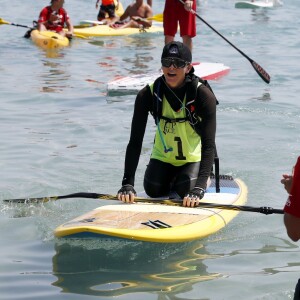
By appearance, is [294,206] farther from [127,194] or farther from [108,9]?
[108,9]

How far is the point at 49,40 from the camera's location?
621 inches

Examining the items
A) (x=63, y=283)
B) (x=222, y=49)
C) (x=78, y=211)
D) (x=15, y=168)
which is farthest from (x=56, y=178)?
(x=222, y=49)

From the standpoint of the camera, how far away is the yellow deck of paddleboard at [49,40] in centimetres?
1581

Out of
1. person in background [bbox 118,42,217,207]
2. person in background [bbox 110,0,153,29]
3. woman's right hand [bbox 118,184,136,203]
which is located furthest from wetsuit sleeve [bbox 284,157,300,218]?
person in background [bbox 110,0,153,29]

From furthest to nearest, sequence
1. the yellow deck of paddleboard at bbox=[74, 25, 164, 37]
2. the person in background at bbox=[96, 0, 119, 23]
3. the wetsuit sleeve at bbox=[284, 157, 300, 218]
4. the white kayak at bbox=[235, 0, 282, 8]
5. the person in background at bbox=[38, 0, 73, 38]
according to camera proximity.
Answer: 1. the white kayak at bbox=[235, 0, 282, 8]
2. the person in background at bbox=[96, 0, 119, 23]
3. the yellow deck of paddleboard at bbox=[74, 25, 164, 37]
4. the person in background at bbox=[38, 0, 73, 38]
5. the wetsuit sleeve at bbox=[284, 157, 300, 218]

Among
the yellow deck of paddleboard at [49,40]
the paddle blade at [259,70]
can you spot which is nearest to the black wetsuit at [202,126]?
the paddle blade at [259,70]

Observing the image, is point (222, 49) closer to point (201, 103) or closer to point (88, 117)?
point (88, 117)

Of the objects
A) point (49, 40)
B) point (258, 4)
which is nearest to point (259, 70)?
point (49, 40)

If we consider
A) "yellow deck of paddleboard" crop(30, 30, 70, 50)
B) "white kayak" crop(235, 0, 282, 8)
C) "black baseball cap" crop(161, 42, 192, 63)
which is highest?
"black baseball cap" crop(161, 42, 192, 63)

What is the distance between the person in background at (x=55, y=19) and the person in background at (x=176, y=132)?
1068 cm

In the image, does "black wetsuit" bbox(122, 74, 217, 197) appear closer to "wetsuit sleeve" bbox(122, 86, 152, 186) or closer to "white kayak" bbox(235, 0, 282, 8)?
"wetsuit sleeve" bbox(122, 86, 152, 186)

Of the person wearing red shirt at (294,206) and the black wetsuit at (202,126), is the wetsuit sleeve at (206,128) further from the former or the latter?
the person wearing red shirt at (294,206)

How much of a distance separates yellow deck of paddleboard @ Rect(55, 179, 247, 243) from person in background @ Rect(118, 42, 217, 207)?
4.3 inches

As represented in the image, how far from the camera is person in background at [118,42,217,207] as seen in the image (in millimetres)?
5582
